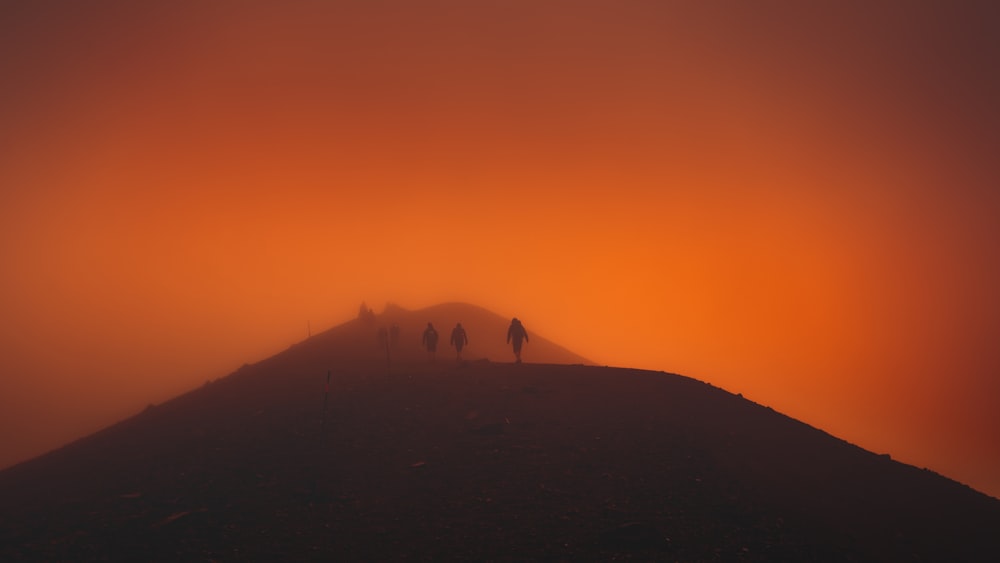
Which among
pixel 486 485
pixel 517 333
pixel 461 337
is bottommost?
pixel 486 485

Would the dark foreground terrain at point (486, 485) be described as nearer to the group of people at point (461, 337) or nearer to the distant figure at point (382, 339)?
the group of people at point (461, 337)

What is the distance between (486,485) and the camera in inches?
879

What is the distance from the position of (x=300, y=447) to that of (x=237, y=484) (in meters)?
3.34

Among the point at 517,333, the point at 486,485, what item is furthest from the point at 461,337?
the point at 486,485

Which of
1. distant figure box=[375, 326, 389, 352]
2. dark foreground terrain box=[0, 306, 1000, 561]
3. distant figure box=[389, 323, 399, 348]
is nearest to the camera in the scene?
dark foreground terrain box=[0, 306, 1000, 561]

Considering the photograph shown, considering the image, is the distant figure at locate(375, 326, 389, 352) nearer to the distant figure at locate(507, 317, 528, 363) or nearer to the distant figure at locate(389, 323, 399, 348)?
the distant figure at locate(389, 323, 399, 348)

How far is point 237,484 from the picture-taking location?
23.8 metres

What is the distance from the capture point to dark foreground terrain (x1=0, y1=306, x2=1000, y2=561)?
62.6 feet

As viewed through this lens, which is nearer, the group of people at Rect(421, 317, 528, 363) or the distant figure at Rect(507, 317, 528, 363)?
the distant figure at Rect(507, 317, 528, 363)

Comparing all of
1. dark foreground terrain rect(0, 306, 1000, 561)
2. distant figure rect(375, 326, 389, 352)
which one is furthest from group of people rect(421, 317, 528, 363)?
dark foreground terrain rect(0, 306, 1000, 561)

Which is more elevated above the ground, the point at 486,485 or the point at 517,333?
the point at 517,333

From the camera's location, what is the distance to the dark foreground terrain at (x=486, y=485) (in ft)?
62.6

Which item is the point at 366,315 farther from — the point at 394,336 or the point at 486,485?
the point at 486,485

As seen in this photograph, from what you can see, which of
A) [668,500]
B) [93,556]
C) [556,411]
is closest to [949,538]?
[668,500]
